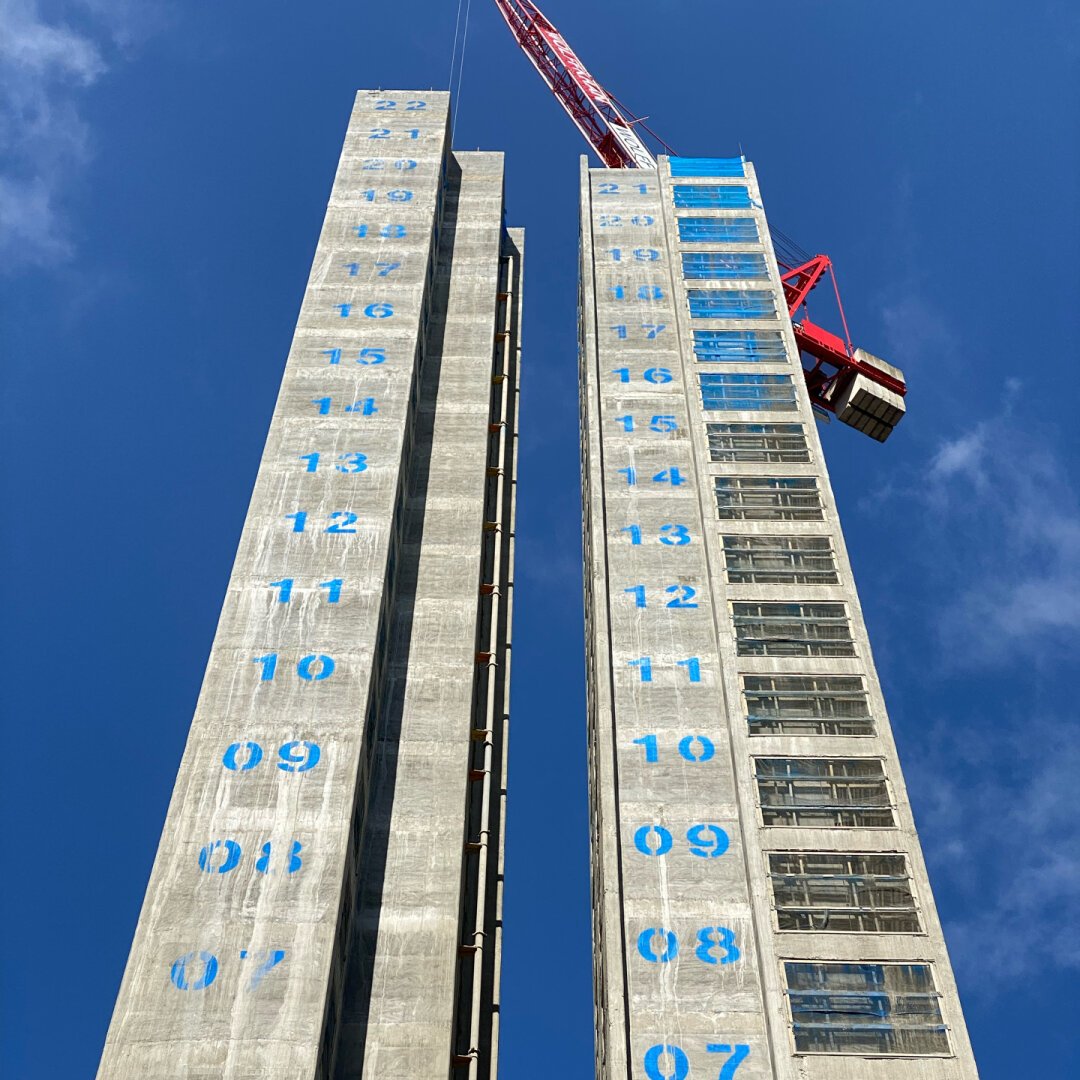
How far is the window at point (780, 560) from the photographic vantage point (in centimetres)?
5912

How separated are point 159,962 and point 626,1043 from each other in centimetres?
1732

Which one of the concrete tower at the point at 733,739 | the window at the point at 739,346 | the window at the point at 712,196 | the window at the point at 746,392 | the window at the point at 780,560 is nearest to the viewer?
the concrete tower at the point at 733,739

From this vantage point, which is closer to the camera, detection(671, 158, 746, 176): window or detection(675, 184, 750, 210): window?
detection(675, 184, 750, 210): window

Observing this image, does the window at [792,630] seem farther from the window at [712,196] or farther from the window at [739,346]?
the window at [712,196]

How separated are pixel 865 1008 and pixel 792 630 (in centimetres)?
1866

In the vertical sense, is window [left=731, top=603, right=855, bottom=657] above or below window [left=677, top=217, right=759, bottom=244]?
below

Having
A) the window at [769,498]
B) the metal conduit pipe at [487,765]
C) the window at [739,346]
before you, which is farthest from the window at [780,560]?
the window at [739,346]

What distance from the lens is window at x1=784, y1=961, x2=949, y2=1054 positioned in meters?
42.5

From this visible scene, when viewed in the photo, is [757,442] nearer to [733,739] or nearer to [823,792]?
[733,739]

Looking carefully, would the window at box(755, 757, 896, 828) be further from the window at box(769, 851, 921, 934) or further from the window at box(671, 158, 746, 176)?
the window at box(671, 158, 746, 176)

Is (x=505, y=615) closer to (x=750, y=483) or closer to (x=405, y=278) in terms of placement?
(x=750, y=483)

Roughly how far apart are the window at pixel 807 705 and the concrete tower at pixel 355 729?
1348 cm

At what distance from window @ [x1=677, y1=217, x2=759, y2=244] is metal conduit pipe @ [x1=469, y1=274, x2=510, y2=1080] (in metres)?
16.2

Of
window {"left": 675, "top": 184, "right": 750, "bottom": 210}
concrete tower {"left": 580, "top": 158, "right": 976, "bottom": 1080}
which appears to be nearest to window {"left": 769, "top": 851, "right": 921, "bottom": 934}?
concrete tower {"left": 580, "top": 158, "right": 976, "bottom": 1080}
